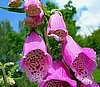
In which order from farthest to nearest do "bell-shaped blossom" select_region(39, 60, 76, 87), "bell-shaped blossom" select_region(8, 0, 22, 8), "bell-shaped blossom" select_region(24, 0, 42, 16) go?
"bell-shaped blossom" select_region(8, 0, 22, 8) → "bell-shaped blossom" select_region(24, 0, 42, 16) → "bell-shaped blossom" select_region(39, 60, 76, 87)

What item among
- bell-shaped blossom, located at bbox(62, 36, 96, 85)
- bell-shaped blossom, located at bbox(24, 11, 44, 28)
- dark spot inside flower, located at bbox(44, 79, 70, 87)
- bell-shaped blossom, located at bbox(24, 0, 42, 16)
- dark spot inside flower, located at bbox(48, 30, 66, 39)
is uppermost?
bell-shaped blossom, located at bbox(24, 0, 42, 16)

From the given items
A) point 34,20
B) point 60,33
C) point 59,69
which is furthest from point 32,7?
point 59,69

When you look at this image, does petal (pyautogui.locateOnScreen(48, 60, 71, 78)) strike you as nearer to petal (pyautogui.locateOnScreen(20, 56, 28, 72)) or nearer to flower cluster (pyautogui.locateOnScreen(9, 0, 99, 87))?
flower cluster (pyautogui.locateOnScreen(9, 0, 99, 87))

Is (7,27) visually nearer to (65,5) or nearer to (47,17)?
(65,5)

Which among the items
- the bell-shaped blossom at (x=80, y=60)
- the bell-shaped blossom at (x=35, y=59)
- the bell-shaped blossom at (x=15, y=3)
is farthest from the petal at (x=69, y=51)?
the bell-shaped blossom at (x=15, y=3)

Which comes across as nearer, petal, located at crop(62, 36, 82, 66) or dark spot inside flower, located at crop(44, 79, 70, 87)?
dark spot inside flower, located at crop(44, 79, 70, 87)

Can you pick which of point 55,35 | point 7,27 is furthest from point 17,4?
point 7,27

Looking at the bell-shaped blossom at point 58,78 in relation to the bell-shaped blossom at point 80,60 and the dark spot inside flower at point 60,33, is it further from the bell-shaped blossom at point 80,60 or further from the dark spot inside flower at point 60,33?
the dark spot inside flower at point 60,33

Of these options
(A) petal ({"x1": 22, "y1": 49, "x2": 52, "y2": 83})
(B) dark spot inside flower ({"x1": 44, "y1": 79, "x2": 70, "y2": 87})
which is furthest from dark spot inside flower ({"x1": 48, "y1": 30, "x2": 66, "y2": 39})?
(B) dark spot inside flower ({"x1": 44, "y1": 79, "x2": 70, "y2": 87})

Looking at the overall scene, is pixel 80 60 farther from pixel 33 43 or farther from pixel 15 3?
pixel 15 3
